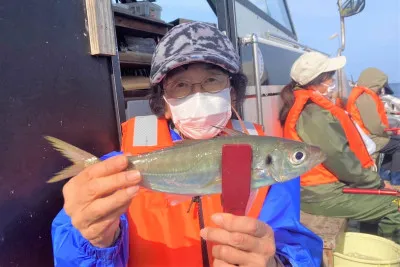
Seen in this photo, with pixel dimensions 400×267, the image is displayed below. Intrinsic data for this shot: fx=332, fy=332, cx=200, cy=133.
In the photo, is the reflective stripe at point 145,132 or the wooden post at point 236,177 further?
the reflective stripe at point 145,132

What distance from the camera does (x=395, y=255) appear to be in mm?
3814

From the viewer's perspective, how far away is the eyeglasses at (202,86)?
2076 mm

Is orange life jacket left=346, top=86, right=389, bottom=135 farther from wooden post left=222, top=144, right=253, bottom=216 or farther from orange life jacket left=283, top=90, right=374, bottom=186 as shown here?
wooden post left=222, top=144, right=253, bottom=216

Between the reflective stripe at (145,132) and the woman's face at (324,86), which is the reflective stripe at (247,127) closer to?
the reflective stripe at (145,132)

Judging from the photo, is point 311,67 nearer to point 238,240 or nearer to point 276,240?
point 276,240

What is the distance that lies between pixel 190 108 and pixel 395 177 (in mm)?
7590

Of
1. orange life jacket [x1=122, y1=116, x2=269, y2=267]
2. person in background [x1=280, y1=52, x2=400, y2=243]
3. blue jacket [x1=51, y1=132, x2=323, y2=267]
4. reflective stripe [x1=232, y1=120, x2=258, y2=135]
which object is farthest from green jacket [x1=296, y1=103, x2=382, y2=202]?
orange life jacket [x1=122, y1=116, x2=269, y2=267]

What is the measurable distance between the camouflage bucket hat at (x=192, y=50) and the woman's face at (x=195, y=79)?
3.3 inches

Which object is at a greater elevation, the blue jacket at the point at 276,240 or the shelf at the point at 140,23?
the shelf at the point at 140,23

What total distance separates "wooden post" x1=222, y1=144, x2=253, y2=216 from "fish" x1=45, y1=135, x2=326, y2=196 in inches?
2.0

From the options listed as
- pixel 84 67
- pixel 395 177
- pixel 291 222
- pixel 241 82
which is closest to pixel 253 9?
pixel 241 82

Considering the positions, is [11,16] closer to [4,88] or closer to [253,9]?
[4,88]

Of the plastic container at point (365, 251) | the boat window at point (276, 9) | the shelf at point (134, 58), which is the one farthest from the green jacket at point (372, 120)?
the shelf at point (134, 58)

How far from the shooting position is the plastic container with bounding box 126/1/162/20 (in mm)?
4426
